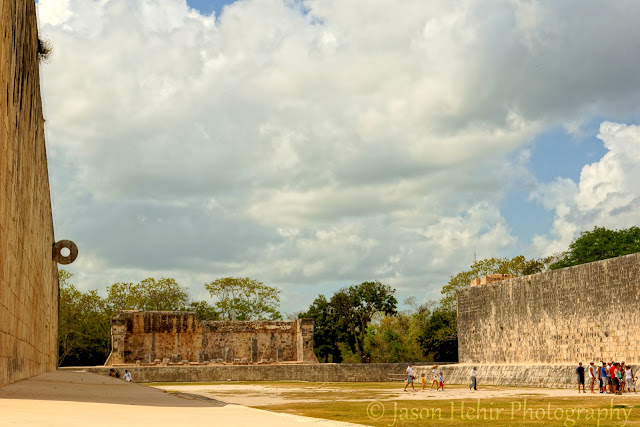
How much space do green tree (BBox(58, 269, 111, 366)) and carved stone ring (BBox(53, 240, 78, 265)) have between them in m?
27.7

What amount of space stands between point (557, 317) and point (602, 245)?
1847 cm

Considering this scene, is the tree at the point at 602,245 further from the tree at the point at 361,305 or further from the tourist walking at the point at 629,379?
the tourist walking at the point at 629,379

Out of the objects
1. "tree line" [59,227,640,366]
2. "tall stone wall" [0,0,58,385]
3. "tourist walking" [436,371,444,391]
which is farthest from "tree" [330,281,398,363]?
"tall stone wall" [0,0,58,385]

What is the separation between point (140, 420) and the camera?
195 inches

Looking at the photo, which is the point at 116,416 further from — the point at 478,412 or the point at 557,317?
the point at 557,317

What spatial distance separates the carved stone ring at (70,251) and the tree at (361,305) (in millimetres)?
28310

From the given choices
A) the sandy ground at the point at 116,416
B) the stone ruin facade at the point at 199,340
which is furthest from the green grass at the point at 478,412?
the stone ruin facade at the point at 199,340

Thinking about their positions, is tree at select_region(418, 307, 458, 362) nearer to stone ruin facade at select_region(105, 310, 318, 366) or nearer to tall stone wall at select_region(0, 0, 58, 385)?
stone ruin facade at select_region(105, 310, 318, 366)

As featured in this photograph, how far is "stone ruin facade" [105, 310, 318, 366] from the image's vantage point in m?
34.1

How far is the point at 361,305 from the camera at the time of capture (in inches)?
1706

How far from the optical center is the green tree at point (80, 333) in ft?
140

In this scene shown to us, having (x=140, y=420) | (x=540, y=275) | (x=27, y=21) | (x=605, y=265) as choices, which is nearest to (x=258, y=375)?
(x=540, y=275)

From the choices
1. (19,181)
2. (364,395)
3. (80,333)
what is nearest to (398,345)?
(80,333)

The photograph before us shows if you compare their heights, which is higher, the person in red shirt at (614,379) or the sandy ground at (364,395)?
the person in red shirt at (614,379)
